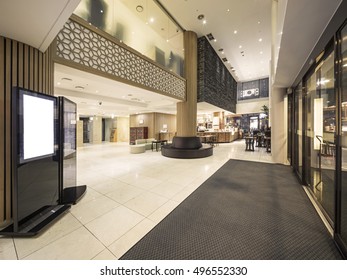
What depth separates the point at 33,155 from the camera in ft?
6.32

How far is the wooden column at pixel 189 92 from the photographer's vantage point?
280 inches

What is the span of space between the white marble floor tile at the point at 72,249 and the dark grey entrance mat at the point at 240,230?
411 mm

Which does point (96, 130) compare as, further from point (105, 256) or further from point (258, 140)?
point (105, 256)

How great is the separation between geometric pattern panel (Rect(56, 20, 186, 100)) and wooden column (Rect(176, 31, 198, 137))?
1488 mm

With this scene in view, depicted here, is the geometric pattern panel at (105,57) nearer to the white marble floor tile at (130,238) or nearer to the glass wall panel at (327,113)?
the white marble floor tile at (130,238)

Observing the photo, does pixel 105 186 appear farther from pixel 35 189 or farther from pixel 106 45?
pixel 106 45

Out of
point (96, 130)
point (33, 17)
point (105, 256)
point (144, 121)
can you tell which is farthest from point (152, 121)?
point (105, 256)

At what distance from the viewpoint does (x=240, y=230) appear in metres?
1.80

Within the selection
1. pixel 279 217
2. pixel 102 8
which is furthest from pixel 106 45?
pixel 279 217

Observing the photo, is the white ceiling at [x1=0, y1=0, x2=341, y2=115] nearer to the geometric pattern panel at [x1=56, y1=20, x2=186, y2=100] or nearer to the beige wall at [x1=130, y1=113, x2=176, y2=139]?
the geometric pattern panel at [x1=56, y1=20, x2=186, y2=100]

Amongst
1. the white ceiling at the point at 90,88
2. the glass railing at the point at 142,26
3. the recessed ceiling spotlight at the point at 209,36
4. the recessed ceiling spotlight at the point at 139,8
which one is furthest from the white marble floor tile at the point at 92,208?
the recessed ceiling spotlight at the point at 209,36

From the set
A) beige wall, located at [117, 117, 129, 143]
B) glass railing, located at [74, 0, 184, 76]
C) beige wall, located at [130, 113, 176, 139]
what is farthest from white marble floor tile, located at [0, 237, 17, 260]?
beige wall, located at [117, 117, 129, 143]

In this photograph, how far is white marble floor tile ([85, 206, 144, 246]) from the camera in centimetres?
173

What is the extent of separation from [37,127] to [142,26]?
7.01 m
